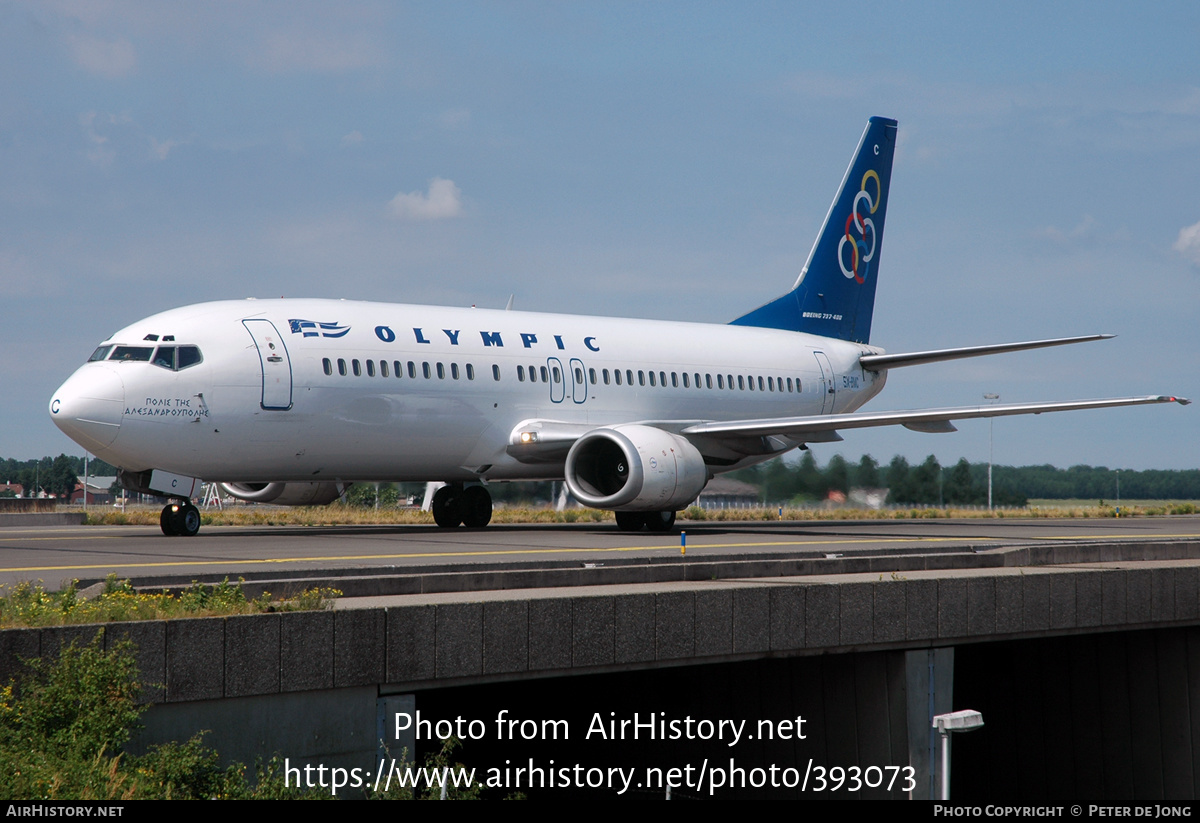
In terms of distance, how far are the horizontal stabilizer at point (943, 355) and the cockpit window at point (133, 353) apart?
16.3 m

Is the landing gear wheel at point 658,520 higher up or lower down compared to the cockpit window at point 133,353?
lower down

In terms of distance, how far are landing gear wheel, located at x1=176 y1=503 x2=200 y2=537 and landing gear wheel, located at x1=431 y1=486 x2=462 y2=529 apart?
20.8 ft

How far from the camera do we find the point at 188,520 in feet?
→ 64.8

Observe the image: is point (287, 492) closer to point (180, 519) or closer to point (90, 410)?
point (180, 519)

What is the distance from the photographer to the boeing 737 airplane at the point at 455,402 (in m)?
19.2

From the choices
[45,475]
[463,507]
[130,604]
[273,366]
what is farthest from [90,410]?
[45,475]

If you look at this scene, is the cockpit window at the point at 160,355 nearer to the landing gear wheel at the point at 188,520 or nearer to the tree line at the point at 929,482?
the landing gear wheel at the point at 188,520

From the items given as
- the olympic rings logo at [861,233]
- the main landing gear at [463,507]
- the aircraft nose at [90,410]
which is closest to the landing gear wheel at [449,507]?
the main landing gear at [463,507]

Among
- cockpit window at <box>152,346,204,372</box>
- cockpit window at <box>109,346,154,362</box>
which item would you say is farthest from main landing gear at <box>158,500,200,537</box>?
cockpit window at <box>109,346,154,362</box>

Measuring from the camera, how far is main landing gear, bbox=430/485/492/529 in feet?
83.1

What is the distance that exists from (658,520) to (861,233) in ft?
40.8

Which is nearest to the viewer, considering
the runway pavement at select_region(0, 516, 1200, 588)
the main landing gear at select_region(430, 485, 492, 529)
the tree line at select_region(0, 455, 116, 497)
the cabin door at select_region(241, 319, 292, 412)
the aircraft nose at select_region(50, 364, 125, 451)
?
the runway pavement at select_region(0, 516, 1200, 588)

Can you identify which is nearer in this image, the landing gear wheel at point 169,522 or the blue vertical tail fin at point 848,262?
the landing gear wheel at point 169,522

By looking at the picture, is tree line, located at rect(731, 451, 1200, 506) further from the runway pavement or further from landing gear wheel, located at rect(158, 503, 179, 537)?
landing gear wheel, located at rect(158, 503, 179, 537)
